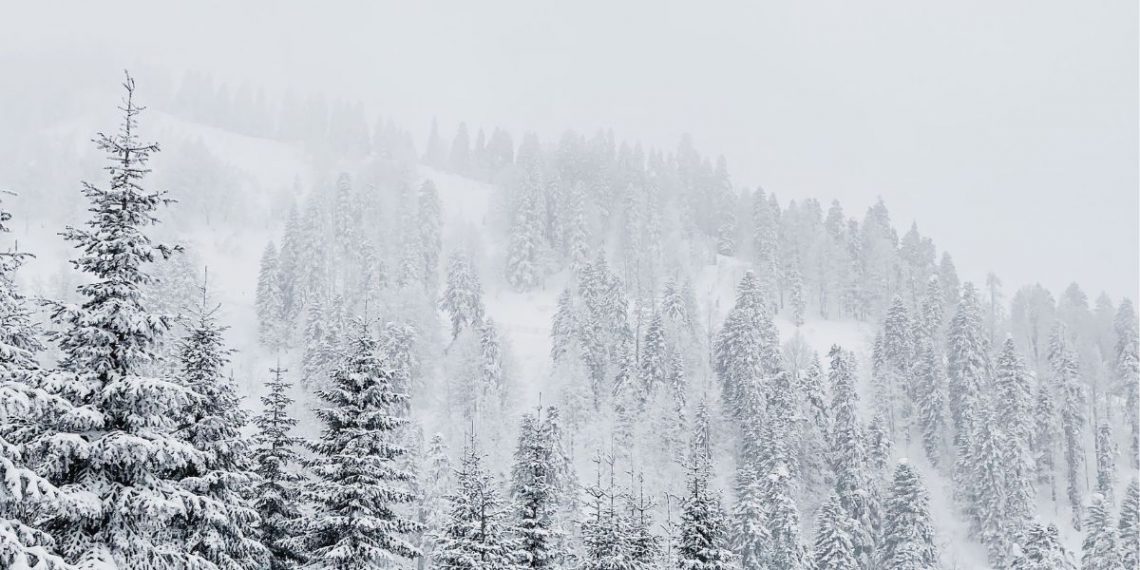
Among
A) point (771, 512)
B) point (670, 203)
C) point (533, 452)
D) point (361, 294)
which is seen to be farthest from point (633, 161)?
point (533, 452)

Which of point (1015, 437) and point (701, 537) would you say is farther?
point (1015, 437)

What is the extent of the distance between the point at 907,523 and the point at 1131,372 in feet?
163

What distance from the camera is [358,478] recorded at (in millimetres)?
20812

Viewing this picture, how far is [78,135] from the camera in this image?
181 meters

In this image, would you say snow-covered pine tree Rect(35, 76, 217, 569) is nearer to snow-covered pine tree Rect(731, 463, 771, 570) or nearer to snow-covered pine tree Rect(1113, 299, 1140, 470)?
snow-covered pine tree Rect(731, 463, 771, 570)

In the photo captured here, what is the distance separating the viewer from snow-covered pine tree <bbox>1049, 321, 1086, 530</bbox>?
81.7m

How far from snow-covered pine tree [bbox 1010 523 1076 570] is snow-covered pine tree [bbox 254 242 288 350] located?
78431 millimetres

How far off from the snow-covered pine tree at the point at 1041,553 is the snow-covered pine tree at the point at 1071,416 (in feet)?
112

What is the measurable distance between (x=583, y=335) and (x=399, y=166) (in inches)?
3210

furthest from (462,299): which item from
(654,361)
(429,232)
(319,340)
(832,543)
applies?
(832,543)

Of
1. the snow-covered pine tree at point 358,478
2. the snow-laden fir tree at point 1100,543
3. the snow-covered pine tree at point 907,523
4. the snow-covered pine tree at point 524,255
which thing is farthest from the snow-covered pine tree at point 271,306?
the snow-covered pine tree at point 358,478

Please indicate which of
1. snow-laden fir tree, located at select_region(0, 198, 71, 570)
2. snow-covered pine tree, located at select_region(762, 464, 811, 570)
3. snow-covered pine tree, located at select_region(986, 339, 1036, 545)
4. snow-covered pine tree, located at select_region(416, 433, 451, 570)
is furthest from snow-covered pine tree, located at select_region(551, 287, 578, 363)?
snow-laden fir tree, located at select_region(0, 198, 71, 570)

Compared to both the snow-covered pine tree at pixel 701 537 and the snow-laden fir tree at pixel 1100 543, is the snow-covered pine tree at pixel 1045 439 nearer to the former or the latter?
the snow-laden fir tree at pixel 1100 543

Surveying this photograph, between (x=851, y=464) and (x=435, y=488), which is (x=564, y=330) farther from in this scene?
(x=435, y=488)
